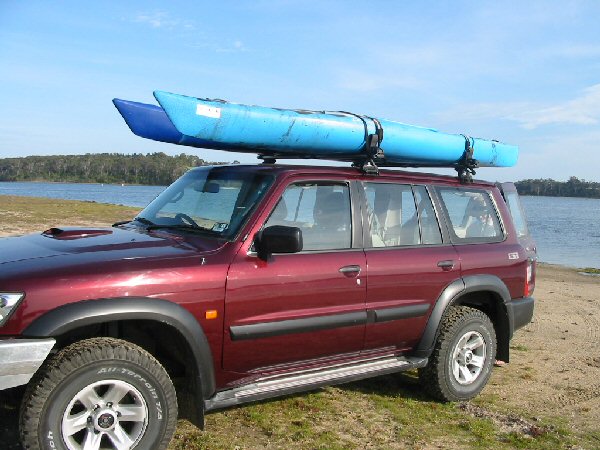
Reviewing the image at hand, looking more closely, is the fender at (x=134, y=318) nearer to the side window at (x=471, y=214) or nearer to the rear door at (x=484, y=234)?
the rear door at (x=484, y=234)

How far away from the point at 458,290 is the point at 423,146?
1.42 metres

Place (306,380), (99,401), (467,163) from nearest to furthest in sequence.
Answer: (99,401) < (306,380) < (467,163)

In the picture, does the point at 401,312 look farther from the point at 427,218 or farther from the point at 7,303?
the point at 7,303

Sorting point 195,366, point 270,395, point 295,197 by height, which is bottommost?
point 270,395

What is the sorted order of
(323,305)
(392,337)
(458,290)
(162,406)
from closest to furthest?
(162,406) < (323,305) < (392,337) < (458,290)

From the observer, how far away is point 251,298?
3781 millimetres

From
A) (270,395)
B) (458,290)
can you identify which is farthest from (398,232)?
(270,395)

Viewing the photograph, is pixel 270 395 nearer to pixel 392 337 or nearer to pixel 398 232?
pixel 392 337

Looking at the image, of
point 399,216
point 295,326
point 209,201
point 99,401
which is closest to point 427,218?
point 399,216

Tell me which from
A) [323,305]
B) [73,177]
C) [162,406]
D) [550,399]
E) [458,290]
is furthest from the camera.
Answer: [73,177]

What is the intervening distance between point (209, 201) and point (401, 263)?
A: 1596 mm

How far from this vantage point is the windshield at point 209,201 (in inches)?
161

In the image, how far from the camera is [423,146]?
5.52 m

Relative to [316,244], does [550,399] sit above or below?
below
